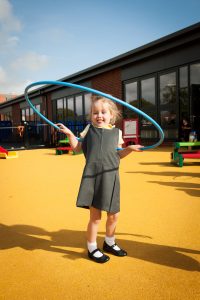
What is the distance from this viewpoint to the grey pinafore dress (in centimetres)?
242

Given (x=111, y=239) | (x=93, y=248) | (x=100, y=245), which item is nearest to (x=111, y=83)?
(x=100, y=245)

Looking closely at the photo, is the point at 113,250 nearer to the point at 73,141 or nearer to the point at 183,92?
the point at 73,141

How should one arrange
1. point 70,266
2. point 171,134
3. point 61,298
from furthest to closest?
A: point 171,134
point 70,266
point 61,298

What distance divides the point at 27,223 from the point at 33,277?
54.2 inches

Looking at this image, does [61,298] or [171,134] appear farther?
[171,134]

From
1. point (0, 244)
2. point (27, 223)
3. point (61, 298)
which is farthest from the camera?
point (27, 223)

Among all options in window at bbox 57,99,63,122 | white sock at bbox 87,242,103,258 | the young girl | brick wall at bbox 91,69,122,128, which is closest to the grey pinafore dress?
the young girl

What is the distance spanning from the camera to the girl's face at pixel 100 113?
8.30 ft

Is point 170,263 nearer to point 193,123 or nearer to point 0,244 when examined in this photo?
point 0,244

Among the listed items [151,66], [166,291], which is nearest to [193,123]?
[151,66]

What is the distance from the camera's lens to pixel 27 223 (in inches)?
138

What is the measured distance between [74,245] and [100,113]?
1.38 meters

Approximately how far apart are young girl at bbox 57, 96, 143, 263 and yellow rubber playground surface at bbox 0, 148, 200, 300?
0.78 ft

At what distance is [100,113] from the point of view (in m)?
2.54
